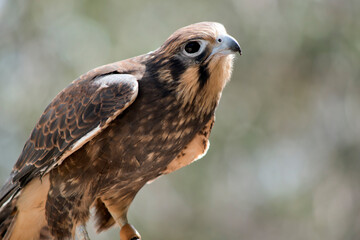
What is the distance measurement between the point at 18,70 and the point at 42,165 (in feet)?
19.8

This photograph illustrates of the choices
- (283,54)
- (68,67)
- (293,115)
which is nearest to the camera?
(68,67)

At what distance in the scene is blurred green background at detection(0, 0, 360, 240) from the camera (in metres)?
9.21

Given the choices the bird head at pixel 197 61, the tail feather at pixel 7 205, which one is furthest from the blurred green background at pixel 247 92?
the bird head at pixel 197 61

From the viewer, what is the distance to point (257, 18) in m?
9.43

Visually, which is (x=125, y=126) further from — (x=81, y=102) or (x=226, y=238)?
(x=226, y=238)

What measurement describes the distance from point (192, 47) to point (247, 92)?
21.8 feet

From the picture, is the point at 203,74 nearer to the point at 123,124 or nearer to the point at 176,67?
the point at 176,67

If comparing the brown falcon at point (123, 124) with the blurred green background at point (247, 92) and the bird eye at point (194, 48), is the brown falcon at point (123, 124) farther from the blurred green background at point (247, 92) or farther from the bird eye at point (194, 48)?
the blurred green background at point (247, 92)

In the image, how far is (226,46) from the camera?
3635 mm

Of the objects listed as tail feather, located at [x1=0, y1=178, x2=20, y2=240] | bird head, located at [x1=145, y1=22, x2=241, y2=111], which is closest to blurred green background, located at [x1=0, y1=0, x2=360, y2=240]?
tail feather, located at [x1=0, y1=178, x2=20, y2=240]

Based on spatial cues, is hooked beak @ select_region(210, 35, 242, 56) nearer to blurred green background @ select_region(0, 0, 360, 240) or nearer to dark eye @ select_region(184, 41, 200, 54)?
dark eye @ select_region(184, 41, 200, 54)

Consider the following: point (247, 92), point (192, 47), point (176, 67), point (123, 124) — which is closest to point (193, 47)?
point (192, 47)

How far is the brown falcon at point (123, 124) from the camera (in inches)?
145

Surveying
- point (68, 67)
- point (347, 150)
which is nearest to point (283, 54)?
point (347, 150)
